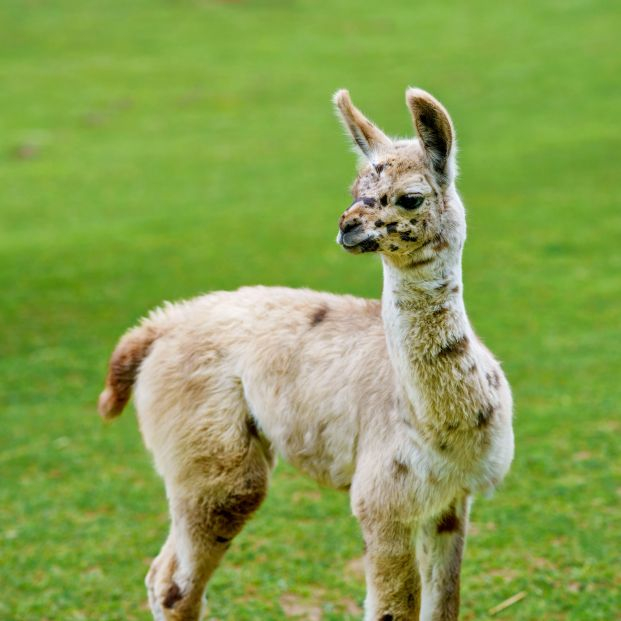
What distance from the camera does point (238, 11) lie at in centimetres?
2533

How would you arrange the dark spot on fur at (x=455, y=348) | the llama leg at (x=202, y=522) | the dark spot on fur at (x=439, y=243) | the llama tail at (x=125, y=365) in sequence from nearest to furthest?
1. the dark spot on fur at (x=439, y=243)
2. the dark spot on fur at (x=455, y=348)
3. the llama leg at (x=202, y=522)
4. the llama tail at (x=125, y=365)

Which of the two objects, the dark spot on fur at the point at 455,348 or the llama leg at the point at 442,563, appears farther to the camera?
the llama leg at the point at 442,563

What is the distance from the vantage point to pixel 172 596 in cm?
391

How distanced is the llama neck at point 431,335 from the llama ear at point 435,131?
256 mm

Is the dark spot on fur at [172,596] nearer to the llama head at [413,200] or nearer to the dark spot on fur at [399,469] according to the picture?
the dark spot on fur at [399,469]

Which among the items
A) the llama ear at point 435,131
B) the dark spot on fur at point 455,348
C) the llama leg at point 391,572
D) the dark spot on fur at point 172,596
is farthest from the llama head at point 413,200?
the dark spot on fur at point 172,596

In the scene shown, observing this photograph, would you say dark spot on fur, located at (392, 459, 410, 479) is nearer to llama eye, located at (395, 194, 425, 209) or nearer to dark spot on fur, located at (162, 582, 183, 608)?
llama eye, located at (395, 194, 425, 209)

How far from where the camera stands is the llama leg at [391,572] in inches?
133

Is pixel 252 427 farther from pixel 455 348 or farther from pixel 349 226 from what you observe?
pixel 349 226

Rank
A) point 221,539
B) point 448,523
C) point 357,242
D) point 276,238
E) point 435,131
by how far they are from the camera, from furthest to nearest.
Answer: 1. point 276,238
2. point 221,539
3. point 448,523
4. point 435,131
5. point 357,242

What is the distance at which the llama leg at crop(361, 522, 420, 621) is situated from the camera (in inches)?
133

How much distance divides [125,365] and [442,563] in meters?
1.47

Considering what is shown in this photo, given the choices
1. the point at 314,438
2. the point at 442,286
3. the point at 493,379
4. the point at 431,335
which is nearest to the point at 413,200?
the point at 442,286

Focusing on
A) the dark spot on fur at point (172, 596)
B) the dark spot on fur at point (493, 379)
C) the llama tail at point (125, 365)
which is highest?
the dark spot on fur at point (493, 379)
